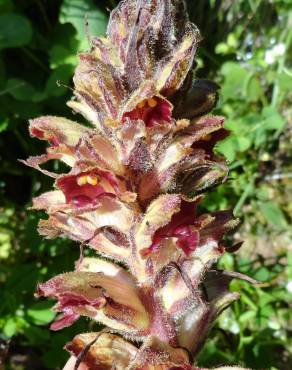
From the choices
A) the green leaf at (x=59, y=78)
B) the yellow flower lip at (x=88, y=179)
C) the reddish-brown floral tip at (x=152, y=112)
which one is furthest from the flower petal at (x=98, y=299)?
the green leaf at (x=59, y=78)

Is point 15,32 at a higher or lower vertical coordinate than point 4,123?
higher

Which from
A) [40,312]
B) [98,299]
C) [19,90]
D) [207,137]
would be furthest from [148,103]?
[19,90]

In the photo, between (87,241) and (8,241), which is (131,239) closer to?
(87,241)

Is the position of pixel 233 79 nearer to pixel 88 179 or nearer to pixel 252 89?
pixel 252 89

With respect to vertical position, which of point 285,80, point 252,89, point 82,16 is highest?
point 82,16

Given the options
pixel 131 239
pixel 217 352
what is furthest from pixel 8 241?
pixel 131 239

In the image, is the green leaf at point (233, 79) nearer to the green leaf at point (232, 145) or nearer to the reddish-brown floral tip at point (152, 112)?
the green leaf at point (232, 145)
